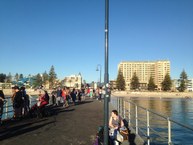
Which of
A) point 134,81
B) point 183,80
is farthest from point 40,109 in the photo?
point 183,80

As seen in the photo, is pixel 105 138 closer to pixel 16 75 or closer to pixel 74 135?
pixel 74 135

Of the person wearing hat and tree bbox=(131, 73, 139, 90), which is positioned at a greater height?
tree bbox=(131, 73, 139, 90)

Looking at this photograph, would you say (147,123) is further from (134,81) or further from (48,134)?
(134,81)

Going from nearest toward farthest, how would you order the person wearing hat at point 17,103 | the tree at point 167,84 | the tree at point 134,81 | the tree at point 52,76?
the person wearing hat at point 17,103 < the tree at point 52,76 < the tree at point 167,84 < the tree at point 134,81

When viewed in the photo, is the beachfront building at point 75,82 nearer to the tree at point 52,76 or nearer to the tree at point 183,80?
the tree at point 52,76

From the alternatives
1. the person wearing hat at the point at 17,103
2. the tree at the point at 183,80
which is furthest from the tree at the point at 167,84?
the person wearing hat at the point at 17,103

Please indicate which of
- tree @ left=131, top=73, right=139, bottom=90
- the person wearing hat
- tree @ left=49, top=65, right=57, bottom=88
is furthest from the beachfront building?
the person wearing hat

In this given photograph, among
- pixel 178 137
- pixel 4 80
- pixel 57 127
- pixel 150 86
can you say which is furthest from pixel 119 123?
pixel 4 80

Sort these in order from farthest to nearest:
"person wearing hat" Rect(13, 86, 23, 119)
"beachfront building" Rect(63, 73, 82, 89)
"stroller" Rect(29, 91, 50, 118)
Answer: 1. "beachfront building" Rect(63, 73, 82, 89)
2. "stroller" Rect(29, 91, 50, 118)
3. "person wearing hat" Rect(13, 86, 23, 119)

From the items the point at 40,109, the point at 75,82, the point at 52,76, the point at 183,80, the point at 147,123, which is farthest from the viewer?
the point at 183,80

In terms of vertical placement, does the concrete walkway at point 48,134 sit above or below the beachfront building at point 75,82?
below

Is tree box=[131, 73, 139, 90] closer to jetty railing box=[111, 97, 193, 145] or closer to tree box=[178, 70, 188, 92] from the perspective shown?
tree box=[178, 70, 188, 92]

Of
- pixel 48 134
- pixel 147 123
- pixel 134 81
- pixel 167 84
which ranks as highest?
pixel 134 81

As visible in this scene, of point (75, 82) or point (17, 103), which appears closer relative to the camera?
point (17, 103)
